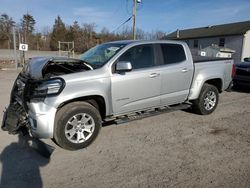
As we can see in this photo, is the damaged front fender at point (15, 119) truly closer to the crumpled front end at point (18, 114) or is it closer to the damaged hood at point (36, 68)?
the crumpled front end at point (18, 114)

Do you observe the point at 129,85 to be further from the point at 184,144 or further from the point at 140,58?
the point at 184,144

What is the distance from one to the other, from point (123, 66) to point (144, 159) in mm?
1635

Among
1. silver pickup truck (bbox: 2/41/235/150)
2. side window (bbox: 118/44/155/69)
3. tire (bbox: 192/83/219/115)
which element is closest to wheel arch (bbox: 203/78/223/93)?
tire (bbox: 192/83/219/115)

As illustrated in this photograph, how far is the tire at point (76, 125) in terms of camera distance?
12.0ft

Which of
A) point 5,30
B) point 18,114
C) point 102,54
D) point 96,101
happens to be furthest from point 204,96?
point 5,30

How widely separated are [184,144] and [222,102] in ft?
12.9

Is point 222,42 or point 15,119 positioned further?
point 222,42

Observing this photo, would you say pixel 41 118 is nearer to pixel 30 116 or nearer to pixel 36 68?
pixel 30 116

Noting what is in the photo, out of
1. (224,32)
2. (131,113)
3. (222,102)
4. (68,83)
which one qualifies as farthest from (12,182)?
(224,32)

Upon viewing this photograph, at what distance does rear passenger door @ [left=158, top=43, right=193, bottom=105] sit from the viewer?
4.87 meters

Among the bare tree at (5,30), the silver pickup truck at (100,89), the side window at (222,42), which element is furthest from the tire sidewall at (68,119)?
the bare tree at (5,30)

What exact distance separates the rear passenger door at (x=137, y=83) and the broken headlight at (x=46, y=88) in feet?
3.28

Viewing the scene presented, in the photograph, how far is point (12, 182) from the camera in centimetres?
292

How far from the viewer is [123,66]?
13.0 feet
